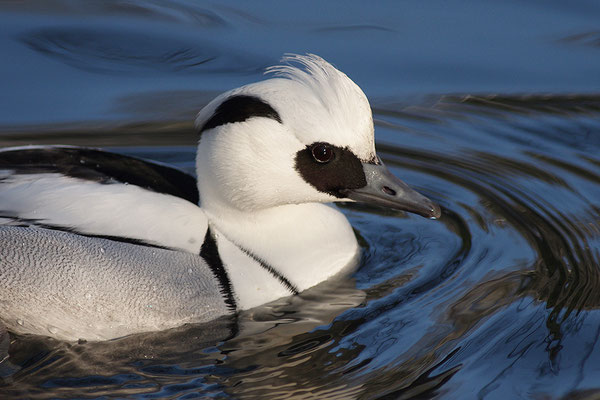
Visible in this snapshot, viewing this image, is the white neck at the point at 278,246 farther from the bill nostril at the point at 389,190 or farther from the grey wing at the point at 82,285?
the bill nostril at the point at 389,190

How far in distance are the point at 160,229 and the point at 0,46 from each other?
4.81 metres

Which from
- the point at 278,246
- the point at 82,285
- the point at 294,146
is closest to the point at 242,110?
the point at 294,146

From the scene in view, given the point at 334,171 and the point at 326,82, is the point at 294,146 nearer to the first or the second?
the point at 334,171

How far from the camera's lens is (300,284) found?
593 centimetres

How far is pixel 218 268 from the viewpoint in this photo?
18.5ft

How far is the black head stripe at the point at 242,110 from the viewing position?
5.46m

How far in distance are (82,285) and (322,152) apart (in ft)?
5.00

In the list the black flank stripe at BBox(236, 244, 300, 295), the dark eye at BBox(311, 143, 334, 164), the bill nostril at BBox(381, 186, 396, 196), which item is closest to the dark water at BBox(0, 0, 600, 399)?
the black flank stripe at BBox(236, 244, 300, 295)

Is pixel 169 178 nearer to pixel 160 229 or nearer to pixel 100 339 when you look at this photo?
pixel 160 229

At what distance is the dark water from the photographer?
16.9ft

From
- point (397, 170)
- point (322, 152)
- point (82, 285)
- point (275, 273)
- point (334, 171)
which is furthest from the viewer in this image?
point (397, 170)

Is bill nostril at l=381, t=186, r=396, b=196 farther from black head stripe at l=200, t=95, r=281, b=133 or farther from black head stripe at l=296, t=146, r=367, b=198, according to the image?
black head stripe at l=200, t=95, r=281, b=133

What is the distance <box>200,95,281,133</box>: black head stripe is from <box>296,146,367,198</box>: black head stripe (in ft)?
1.03

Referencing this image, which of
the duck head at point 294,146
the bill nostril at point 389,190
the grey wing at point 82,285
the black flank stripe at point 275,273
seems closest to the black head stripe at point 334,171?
the duck head at point 294,146
